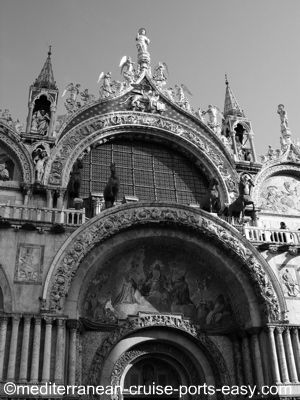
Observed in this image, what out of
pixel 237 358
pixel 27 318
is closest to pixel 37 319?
pixel 27 318

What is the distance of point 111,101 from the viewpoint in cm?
2081

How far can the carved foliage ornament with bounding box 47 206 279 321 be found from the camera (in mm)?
14680

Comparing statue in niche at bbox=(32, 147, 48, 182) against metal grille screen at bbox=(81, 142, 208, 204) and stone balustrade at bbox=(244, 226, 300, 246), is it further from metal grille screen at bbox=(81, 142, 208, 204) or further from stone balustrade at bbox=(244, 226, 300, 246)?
stone balustrade at bbox=(244, 226, 300, 246)

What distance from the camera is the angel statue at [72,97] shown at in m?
20.1

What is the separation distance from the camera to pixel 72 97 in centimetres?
2041

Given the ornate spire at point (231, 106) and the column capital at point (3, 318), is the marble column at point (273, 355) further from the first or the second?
the ornate spire at point (231, 106)

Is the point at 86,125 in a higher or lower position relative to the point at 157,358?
higher

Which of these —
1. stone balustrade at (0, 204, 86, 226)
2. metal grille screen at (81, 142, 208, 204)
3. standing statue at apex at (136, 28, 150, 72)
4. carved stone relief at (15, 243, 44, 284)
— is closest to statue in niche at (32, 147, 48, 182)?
metal grille screen at (81, 142, 208, 204)

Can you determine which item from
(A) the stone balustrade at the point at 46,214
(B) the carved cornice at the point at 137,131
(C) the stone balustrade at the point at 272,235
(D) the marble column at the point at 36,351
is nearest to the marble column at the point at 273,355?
(C) the stone balustrade at the point at 272,235

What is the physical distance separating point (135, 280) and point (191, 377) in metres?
3.70

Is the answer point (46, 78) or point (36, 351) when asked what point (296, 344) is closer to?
point (36, 351)

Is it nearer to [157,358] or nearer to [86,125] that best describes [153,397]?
[157,358]

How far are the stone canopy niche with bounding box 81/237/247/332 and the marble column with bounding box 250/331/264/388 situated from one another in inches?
34.6

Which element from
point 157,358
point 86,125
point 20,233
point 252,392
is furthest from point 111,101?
point 252,392
